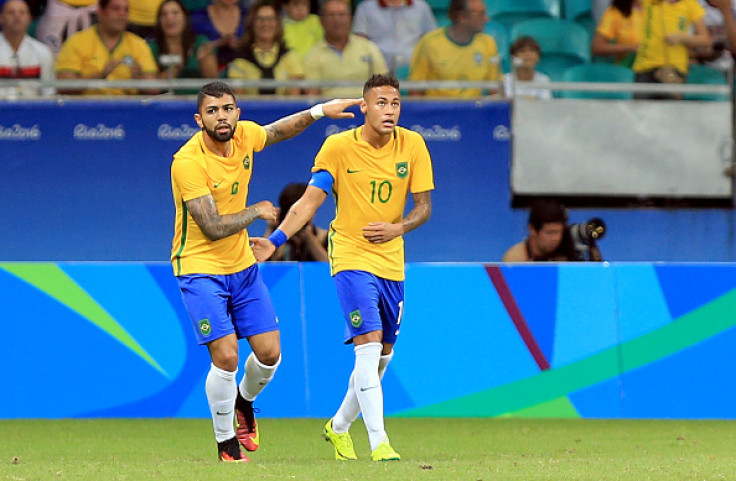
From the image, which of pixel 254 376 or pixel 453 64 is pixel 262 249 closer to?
pixel 254 376

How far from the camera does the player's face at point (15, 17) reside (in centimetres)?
1340

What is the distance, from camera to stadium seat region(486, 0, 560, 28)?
14.2 meters

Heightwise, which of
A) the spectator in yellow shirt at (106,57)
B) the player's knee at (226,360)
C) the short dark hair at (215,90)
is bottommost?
the player's knee at (226,360)

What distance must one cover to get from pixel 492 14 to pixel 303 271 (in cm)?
475

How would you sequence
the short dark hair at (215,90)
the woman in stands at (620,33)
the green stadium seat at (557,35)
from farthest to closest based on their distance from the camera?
the green stadium seat at (557,35) < the woman in stands at (620,33) < the short dark hair at (215,90)

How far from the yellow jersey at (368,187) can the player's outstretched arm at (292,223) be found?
158mm

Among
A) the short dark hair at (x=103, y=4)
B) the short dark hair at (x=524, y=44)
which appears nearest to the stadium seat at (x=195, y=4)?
the short dark hair at (x=103, y=4)

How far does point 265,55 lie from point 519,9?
300 cm

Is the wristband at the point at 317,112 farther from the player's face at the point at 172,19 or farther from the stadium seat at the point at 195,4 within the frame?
the stadium seat at the point at 195,4

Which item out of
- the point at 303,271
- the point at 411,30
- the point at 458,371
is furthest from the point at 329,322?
the point at 411,30

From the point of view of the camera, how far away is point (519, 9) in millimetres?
14430

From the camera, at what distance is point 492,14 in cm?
1412

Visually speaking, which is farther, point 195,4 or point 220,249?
point 195,4

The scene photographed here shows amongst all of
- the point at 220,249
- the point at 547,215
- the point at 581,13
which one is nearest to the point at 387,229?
the point at 220,249
